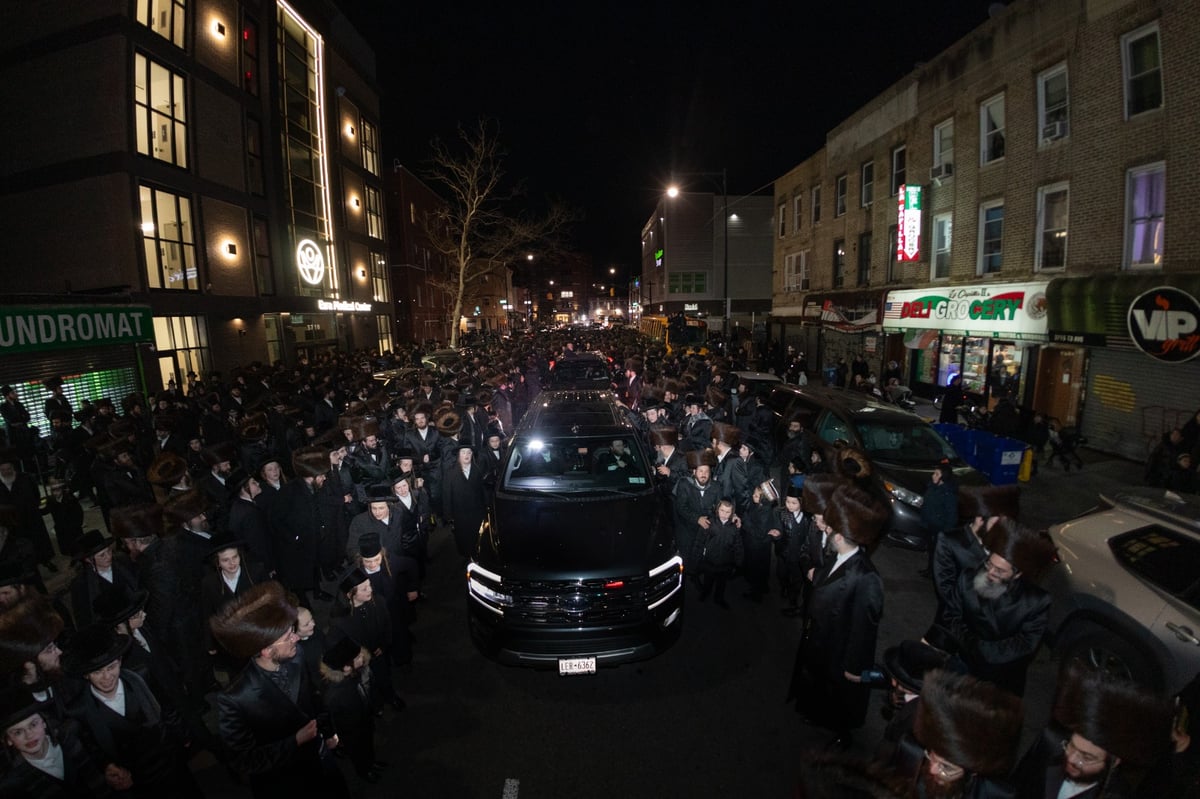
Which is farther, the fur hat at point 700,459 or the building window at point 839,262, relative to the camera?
the building window at point 839,262

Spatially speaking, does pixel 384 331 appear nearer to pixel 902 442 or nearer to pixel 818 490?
pixel 902 442

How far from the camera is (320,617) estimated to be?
6.27m

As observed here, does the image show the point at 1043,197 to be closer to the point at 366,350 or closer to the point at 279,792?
the point at 279,792

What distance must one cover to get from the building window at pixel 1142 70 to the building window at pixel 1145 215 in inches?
50.0

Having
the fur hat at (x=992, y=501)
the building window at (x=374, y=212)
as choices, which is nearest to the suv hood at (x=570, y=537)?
the fur hat at (x=992, y=501)

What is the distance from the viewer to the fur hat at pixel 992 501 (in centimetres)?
457

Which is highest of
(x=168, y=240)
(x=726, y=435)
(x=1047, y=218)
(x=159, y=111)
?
(x=159, y=111)

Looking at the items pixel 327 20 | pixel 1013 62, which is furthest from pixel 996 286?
pixel 327 20

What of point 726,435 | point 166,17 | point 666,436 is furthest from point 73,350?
point 726,435

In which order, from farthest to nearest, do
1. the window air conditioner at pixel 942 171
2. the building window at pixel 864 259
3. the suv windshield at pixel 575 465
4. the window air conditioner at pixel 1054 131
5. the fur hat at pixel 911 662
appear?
the building window at pixel 864 259 < the window air conditioner at pixel 942 171 < the window air conditioner at pixel 1054 131 < the suv windshield at pixel 575 465 < the fur hat at pixel 911 662

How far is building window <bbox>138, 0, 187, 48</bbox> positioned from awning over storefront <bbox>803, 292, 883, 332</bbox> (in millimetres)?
24980

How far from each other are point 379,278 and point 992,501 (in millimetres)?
36925

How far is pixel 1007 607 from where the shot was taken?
3.70 metres

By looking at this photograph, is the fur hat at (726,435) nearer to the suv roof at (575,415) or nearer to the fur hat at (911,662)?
the suv roof at (575,415)
